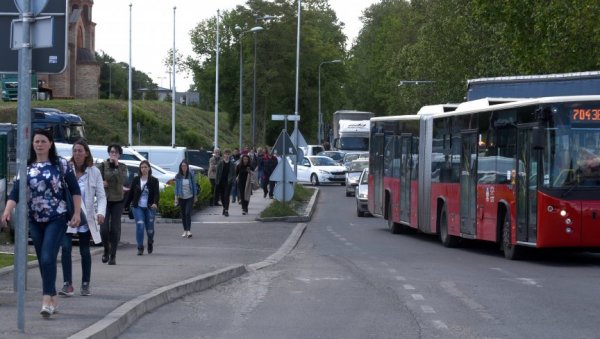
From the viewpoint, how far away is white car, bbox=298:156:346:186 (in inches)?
2628

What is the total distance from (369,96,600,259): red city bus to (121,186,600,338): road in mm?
670

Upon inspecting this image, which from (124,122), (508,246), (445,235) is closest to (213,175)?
(445,235)

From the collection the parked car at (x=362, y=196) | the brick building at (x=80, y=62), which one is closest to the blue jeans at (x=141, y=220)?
the parked car at (x=362, y=196)

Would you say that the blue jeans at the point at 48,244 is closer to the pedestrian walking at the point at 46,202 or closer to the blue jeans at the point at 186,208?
the pedestrian walking at the point at 46,202

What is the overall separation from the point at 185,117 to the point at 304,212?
200ft

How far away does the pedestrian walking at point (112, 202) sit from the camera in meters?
18.2

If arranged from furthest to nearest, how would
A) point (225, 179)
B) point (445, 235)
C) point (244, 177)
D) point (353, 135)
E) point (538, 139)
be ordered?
point (353, 135) → point (244, 177) → point (225, 179) → point (445, 235) → point (538, 139)

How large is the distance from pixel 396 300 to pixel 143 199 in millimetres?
7477

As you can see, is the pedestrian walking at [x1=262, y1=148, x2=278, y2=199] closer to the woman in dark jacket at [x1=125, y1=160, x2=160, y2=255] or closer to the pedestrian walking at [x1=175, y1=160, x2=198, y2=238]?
the pedestrian walking at [x1=175, y1=160, x2=198, y2=238]

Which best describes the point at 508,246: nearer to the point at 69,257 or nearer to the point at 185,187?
the point at 185,187

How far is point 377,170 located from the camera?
33.0 meters

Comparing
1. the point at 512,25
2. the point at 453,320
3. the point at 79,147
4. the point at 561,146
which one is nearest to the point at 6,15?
the point at 79,147

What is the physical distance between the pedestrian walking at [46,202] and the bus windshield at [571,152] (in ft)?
34.5

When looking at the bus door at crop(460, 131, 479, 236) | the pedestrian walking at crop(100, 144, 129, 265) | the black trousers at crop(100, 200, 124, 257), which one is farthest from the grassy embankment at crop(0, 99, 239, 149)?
the black trousers at crop(100, 200, 124, 257)
